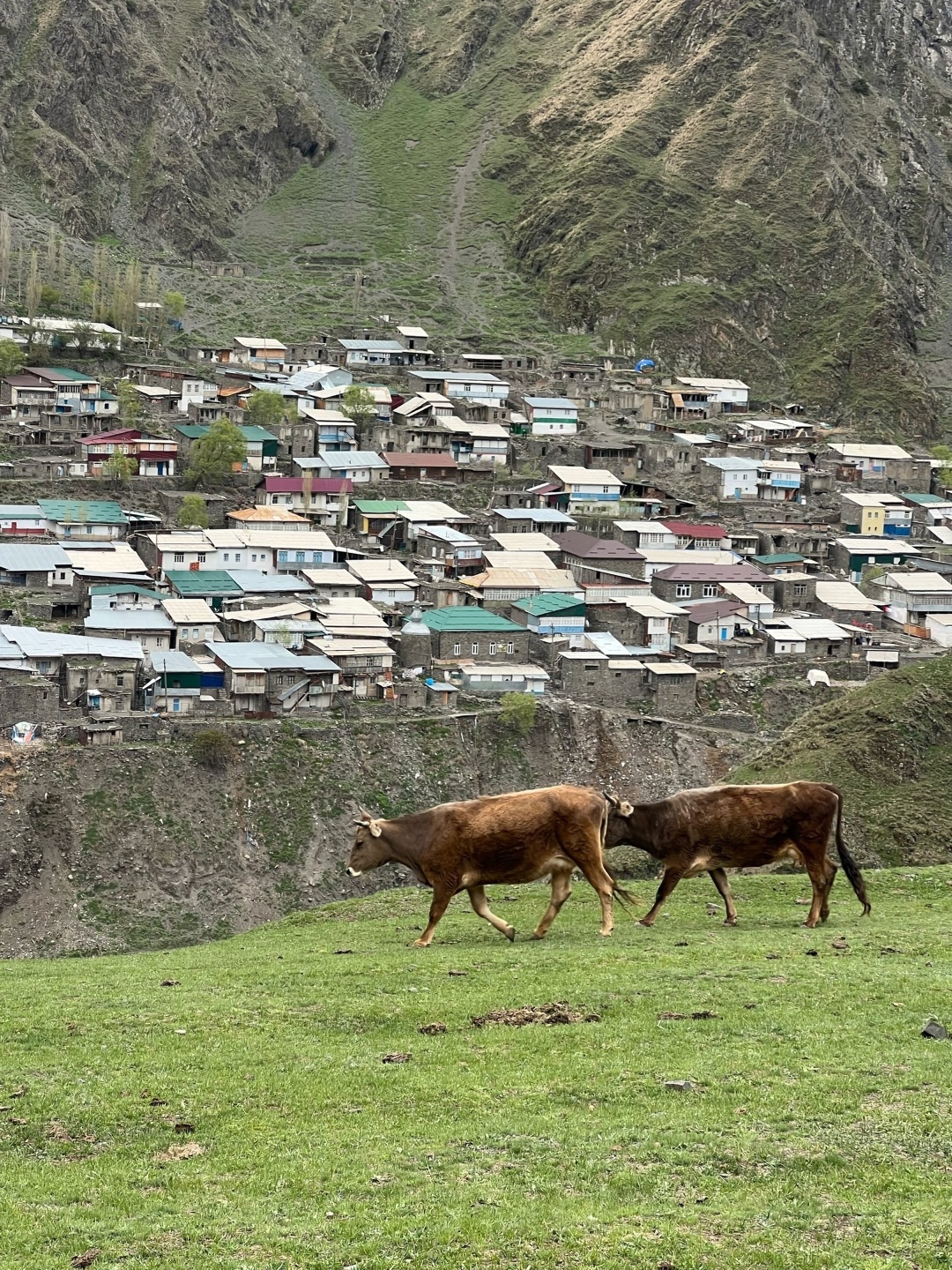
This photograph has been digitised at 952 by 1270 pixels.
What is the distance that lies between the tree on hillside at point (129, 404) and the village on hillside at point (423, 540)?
0.62 ft

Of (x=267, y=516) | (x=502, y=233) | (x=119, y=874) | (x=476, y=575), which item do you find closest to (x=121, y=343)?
(x=267, y=516)

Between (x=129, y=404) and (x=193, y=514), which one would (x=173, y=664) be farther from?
(x=129, y=404)

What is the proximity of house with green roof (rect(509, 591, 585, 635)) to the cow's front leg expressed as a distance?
5276 centimetres

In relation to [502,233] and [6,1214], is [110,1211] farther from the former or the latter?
[502,233]

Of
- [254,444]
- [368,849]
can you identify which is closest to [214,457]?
[254,444]

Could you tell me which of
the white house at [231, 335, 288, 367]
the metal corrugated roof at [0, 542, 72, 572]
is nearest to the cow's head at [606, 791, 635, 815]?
the metal corrugated roof at [0, 542, 72, 572]

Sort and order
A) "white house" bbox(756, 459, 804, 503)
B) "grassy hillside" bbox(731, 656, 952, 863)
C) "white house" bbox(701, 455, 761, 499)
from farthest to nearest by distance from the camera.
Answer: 1. "white house" bbox(756, 459, 804, 503)
2. "white house" bbox(701, 455, 761, 499)
3. "grassy hillside" bbox(731, 656, 952, 863)

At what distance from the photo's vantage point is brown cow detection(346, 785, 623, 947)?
22547 mm

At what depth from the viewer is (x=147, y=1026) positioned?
19359 mm

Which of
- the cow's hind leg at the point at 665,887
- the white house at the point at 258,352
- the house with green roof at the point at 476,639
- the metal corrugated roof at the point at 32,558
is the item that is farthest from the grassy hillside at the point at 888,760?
the white house at the point at 258,352

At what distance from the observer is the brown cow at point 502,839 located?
22547 millimetres

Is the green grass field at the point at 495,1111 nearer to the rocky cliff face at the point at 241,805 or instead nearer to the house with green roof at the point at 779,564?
the rocky cliff face at the point at 241,805

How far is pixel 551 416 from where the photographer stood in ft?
367

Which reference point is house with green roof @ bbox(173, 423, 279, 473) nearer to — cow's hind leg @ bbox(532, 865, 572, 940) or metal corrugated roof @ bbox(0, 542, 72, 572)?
metal corrugated roof @ bbox(0, 542, 72, 572)
